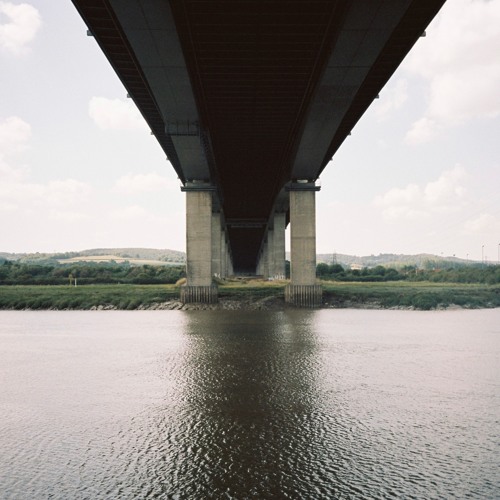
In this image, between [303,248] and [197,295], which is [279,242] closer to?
[303,248]

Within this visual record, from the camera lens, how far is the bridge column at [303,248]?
47469 mm

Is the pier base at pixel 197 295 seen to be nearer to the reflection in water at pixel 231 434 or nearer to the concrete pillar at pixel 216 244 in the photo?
the concrete pillar at pixel 216 244

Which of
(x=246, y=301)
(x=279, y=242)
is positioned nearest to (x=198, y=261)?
(x=246, y=301)

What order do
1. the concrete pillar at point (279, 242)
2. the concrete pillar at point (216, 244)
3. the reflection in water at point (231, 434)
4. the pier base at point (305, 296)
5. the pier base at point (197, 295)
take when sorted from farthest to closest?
the concrete pillar at point (279, 242), the concrete pillar at point (216, 244), the pier base at point (197, 295), the pier base at point (305, 296), the reflection in water at point (231, 434)

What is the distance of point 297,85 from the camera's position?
30.4 m

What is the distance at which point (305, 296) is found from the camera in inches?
1864

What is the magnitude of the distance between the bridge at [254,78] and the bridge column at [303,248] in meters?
0.09

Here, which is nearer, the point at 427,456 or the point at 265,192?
the point at 427,456

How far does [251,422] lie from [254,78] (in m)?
23.5

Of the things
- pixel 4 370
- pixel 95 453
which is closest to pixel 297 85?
pixel 4 370

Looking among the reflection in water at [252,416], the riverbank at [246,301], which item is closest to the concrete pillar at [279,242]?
the riverbank at [246,301]

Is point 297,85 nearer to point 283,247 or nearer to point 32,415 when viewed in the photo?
point 32,415

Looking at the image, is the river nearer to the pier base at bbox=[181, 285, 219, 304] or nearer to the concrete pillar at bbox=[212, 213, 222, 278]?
the pier base at bbox=[181, 285, 219, 304]

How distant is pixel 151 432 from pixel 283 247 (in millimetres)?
70276
